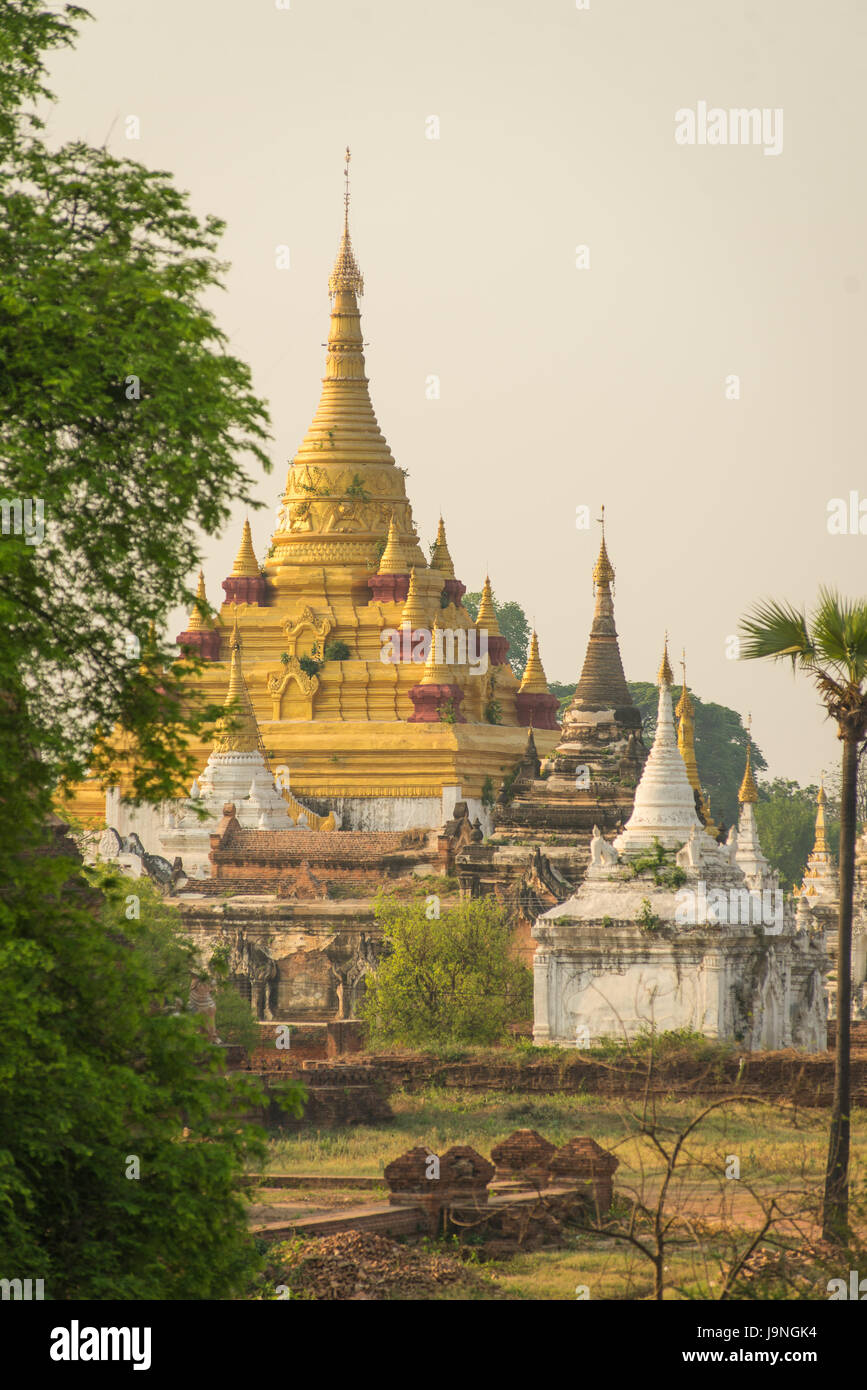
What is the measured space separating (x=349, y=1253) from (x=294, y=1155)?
6161mm

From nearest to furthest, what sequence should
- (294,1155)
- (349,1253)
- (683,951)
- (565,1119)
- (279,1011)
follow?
(349,1253)
(294,1155)
(565,1119)
(683,951)
(279,1011)

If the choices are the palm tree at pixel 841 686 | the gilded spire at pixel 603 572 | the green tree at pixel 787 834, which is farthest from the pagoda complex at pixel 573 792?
the green tree at pixel 787 834

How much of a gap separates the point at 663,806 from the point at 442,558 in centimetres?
2557

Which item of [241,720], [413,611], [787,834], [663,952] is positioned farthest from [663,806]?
[787,834]

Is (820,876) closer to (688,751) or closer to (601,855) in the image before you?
(688,751)

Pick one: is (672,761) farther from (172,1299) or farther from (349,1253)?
(172,1299)

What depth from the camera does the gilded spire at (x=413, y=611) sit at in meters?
57.9

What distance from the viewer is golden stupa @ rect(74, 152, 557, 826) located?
56.0 meters

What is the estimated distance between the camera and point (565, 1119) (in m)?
27.9

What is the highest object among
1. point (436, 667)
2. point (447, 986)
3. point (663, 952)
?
point (436, 667)

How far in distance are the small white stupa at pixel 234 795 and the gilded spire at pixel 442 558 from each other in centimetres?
837

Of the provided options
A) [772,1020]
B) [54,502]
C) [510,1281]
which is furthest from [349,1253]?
[772,1020]

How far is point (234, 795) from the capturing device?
52.2m

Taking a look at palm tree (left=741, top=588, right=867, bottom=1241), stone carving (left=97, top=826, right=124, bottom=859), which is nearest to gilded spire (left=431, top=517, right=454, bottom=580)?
stone carving (left=97, top=826, right=124, bottom=859)
